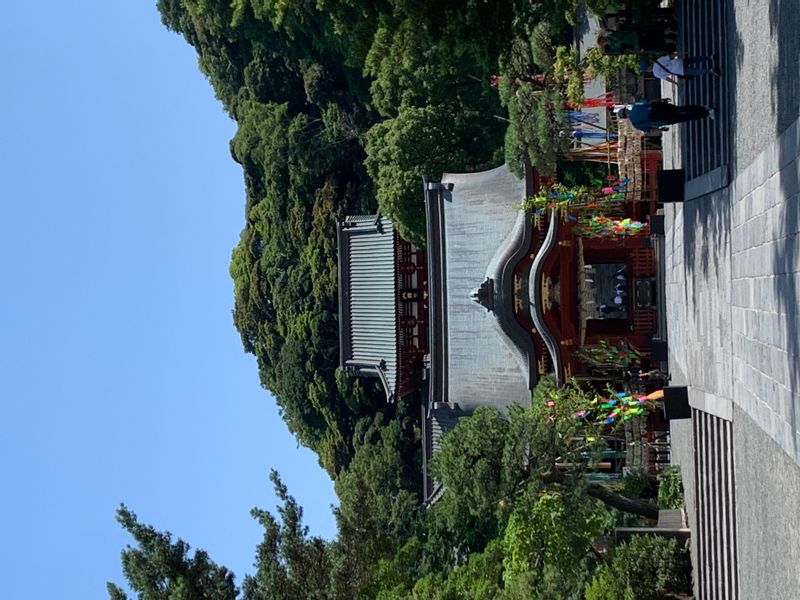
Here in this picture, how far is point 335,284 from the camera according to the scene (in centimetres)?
3272

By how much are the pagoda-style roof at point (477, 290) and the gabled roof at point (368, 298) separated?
2.89 m

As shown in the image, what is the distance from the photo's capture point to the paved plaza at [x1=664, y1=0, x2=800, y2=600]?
759 cm

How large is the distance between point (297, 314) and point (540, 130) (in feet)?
61.2

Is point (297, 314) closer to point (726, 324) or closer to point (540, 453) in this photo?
point (540, 453)

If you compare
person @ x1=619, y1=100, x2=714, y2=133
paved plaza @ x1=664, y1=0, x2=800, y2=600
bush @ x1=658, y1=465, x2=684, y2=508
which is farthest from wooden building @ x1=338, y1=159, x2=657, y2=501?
person @ x1=619, y1=100, x2=714, y2=133

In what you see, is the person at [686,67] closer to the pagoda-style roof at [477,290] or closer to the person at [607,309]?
the pagoda-style roof at [477,290]

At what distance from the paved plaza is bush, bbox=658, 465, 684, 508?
2.00m

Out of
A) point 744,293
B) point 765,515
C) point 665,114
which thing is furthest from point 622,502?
point 765,515

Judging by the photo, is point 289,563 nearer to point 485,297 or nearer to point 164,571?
point 164,571

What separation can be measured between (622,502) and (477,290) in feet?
22.2

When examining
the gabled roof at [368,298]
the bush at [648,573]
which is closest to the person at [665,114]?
the bush at [648,573]

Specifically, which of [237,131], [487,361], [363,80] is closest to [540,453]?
[487,361]

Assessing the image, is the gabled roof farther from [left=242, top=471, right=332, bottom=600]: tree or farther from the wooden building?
[left=242, top=471, right=332, bottom=600]: tree

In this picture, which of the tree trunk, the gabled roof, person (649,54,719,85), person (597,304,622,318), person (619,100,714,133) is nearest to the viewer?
Result: person (649,54,719,85)
